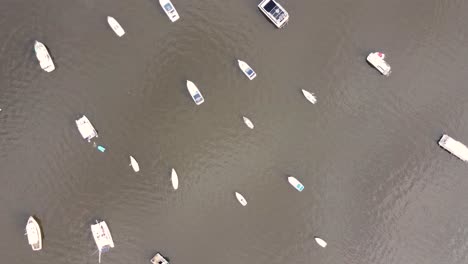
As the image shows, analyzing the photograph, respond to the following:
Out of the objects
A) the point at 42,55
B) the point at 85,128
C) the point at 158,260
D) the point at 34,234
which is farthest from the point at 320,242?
the point at 42,55

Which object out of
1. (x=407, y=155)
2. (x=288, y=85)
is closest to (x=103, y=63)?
(x=288, y=85)

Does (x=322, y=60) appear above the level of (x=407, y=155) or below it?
above

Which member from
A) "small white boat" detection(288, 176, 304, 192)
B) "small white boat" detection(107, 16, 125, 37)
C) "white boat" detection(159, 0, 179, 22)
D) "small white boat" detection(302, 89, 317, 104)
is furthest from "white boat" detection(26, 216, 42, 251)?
"small white boat" detection(302, 89, 317, 104)

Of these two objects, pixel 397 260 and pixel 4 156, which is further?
pixel 397 260

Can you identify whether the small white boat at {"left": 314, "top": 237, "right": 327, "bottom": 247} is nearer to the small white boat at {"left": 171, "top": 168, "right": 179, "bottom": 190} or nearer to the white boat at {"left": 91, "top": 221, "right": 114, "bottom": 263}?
the small white boat at {"left": 171, "top": 168, "right": 179, "bottom": 190}

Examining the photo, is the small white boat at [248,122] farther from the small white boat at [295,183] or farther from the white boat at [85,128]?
the white boat at [85,128]

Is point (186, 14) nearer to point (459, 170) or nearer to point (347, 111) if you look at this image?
point (347, 111)

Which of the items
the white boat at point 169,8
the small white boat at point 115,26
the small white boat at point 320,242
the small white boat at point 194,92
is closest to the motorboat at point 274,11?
the white boat at point 169,8
